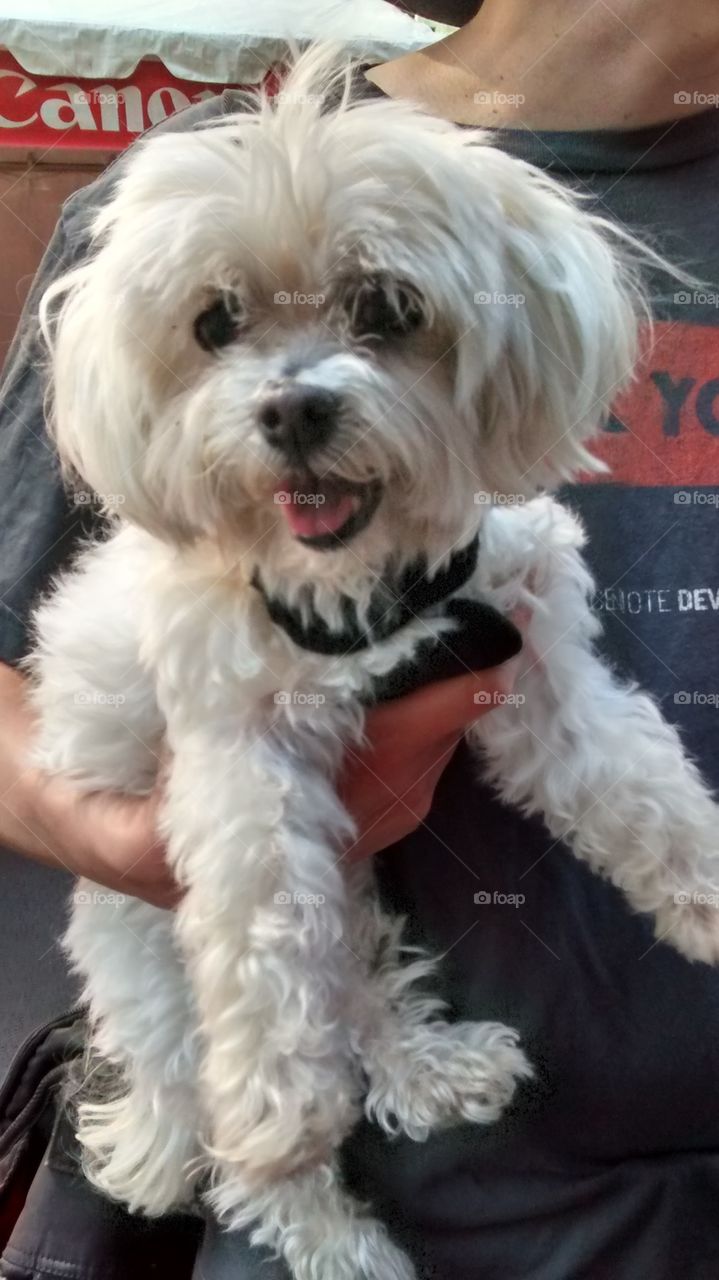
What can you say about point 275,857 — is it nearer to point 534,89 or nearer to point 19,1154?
point 19,1154

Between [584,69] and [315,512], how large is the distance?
0.62 meters

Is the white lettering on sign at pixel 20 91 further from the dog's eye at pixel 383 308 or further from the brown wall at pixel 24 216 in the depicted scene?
the dog's eye at pixel 383 308

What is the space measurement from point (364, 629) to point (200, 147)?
15.9 inches

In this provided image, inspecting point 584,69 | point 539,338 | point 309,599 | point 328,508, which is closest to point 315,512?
point 328,508

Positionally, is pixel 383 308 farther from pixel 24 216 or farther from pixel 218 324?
pixel 24 216

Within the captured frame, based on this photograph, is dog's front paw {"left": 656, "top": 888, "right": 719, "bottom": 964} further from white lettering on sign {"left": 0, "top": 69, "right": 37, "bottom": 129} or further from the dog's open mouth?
white lettering on sign {"left": 0, "top": 69, "right": 37, "bottom": 129}

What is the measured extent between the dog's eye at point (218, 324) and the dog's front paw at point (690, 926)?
631mm

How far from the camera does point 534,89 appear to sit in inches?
39.8

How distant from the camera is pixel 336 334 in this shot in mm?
748

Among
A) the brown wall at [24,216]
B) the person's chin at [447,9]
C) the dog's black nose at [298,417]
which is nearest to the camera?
the dog's black nose at [298,417]

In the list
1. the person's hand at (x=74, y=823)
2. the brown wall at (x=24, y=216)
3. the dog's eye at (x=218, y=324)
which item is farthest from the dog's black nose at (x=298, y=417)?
the brown wall at (x=24, y=216)

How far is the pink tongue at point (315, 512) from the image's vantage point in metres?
0.75

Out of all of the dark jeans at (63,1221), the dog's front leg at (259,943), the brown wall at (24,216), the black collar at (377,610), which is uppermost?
the brown wall at (24,216)

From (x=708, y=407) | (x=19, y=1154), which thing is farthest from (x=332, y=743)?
(x=19, y=1154)
